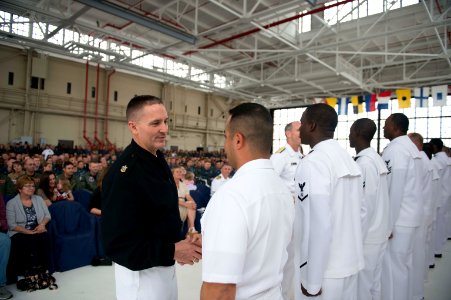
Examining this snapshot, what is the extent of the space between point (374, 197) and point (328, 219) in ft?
3.37

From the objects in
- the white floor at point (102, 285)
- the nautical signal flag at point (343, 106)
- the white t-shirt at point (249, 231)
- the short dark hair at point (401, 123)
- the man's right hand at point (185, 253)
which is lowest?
the white floor at point (102, 285)

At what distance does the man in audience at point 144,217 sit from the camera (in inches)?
59.3

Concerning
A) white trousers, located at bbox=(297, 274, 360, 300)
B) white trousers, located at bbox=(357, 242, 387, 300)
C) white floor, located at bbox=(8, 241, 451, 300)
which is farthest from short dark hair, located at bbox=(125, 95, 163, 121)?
white floor, located at bbox=(8, 241, 451, 300)

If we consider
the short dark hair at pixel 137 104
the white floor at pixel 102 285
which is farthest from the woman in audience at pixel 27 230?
the short dark hair at pixel 137 104

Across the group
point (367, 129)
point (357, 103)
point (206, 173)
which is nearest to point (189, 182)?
point (206, 173)

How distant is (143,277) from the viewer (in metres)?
1.65

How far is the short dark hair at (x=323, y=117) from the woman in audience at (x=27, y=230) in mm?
3928

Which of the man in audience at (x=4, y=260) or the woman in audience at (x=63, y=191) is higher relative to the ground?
the woman in audience at (x=63, y=191)

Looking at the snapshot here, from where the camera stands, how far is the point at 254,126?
1.30 meters

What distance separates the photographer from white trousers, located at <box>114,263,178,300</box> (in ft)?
5.41

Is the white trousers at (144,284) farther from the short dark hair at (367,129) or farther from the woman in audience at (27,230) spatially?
the woman in audience at (27,230)

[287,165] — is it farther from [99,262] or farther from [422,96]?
[422,96]

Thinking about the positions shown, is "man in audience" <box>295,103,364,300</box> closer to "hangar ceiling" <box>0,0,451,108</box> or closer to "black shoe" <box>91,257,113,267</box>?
"black shoe" <box>91,257,113,267</box>

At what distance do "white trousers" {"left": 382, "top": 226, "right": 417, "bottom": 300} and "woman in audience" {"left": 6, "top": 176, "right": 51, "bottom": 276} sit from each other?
14.1ft
